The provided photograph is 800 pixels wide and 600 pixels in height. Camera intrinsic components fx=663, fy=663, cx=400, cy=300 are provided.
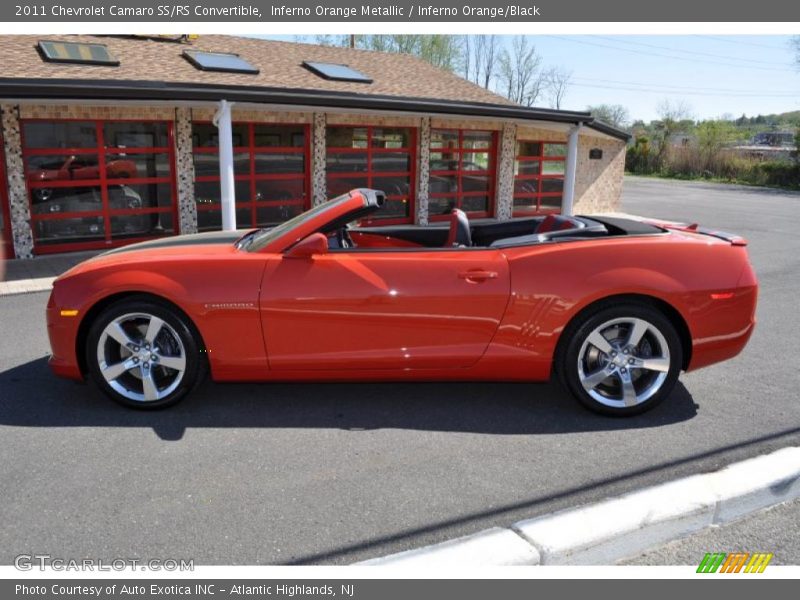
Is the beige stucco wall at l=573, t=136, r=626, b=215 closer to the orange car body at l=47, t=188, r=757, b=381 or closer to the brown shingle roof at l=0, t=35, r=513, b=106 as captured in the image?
the brown shingle roof at l=0, t=35, r=513, b=106

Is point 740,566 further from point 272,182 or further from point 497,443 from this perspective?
point 272,182

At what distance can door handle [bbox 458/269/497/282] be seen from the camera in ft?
13.6

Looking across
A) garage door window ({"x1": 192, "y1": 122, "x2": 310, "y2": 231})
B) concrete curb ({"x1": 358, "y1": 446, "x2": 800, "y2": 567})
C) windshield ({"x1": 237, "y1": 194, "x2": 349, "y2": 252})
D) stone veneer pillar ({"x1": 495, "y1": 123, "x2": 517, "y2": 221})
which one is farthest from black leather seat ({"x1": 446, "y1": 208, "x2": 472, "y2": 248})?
stone veneer pillar ({"x1": 495, "y1": 123, "x2": 517, "y2": 221})

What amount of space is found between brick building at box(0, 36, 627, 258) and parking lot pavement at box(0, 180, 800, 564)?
6.71m

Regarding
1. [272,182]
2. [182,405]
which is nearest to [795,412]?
[182,405]

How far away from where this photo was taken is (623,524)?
9.82ft

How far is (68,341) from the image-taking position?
4262 mm

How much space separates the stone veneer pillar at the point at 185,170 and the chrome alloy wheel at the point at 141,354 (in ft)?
29.1

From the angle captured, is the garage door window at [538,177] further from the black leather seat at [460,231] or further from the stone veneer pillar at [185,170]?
the black leather seat at [460,231]

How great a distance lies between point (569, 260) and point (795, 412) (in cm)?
185

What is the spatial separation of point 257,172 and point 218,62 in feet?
8.04

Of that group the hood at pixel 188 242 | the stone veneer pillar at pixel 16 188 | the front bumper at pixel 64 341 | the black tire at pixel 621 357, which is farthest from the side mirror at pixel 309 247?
the stone veneer pillar at pixel 16 188

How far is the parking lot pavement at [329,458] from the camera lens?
2.98m

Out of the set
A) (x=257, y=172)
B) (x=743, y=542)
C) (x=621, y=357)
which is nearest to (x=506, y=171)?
(x=257, y=172)
